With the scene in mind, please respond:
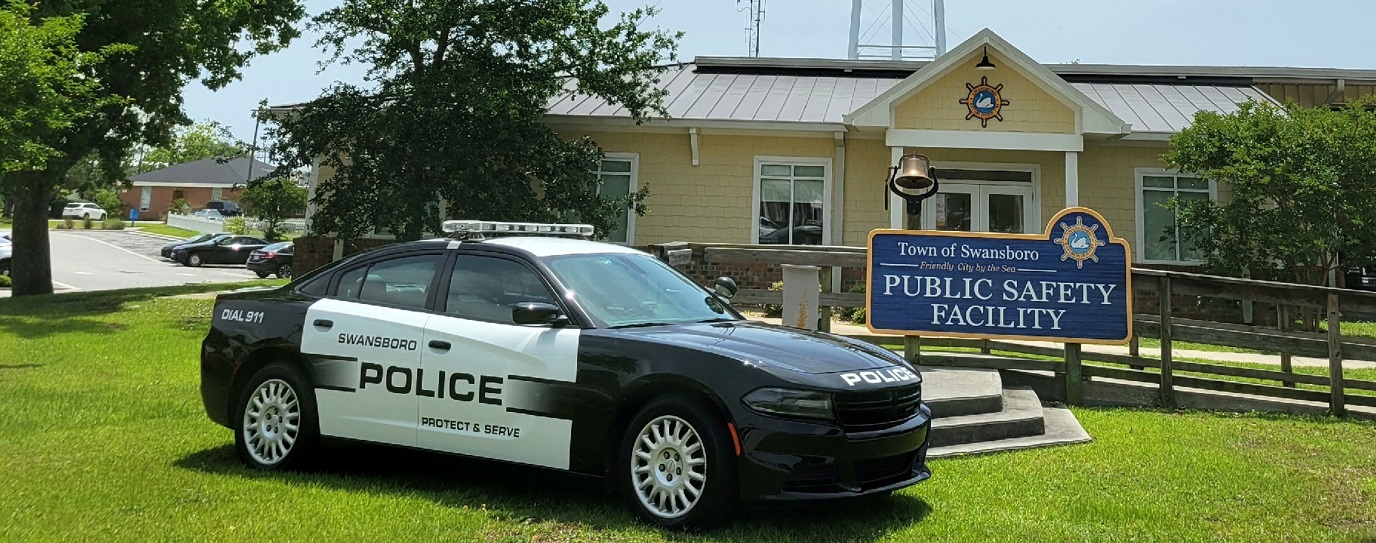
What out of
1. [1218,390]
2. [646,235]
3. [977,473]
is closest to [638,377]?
[977,473]

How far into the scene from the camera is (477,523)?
4.70 meters

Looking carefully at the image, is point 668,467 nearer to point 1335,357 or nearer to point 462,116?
point 1335,357

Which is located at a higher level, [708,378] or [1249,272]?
[1249,272]

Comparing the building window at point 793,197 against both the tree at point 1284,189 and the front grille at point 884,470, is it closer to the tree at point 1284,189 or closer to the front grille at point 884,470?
the tree at point 1284,189

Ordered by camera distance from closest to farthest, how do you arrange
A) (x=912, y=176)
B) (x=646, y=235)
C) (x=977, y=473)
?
(x=977, y=473) → (x=912, y=176) → (x=646, y=235)

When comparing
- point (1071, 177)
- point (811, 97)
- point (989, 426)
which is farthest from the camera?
point (811, 97)

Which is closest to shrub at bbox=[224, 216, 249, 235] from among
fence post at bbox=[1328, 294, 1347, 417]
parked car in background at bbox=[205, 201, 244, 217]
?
parked car in background at bbox=[205, 201, 244, 217]

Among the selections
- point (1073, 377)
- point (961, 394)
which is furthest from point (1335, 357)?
point (961, 394)

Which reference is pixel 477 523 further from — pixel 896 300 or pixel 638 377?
pixel 896 300

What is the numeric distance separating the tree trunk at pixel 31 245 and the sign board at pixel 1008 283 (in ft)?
61.5

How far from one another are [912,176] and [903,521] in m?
6.12

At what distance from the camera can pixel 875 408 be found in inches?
183

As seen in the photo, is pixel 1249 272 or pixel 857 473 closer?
pixel 857 473

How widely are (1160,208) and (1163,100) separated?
3.21 metres
